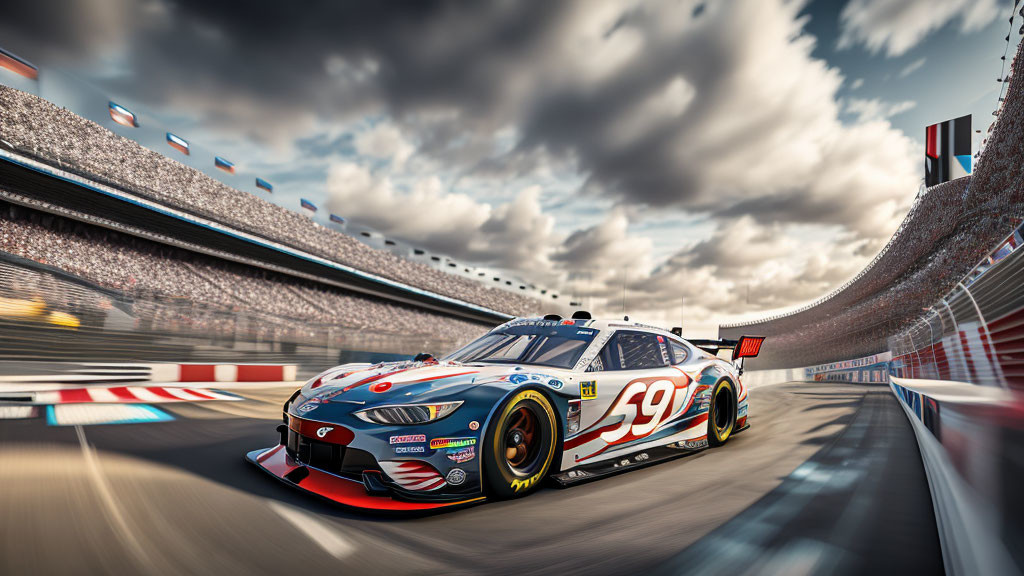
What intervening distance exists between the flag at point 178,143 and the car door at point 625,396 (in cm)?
3269

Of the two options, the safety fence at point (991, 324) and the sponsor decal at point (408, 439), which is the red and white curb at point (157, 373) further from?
the safety fence at point (991, 324)

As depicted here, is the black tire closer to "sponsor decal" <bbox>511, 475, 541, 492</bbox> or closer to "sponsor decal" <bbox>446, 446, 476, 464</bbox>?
"sponsor decal" <bbox>511, 475, 541, 492</bbox>

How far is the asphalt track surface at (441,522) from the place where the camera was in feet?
6.87

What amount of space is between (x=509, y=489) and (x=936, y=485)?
2.58 metres

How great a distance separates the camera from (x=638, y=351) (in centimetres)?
474

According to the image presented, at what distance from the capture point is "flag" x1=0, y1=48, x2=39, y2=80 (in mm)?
22734

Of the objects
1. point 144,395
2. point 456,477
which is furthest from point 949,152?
point 144,395

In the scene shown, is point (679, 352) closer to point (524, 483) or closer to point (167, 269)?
point (524, 483)

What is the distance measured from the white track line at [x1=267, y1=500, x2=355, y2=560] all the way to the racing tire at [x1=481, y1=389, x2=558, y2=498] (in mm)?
957

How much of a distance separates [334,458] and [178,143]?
1310 inches

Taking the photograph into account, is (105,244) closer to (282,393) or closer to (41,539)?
(282,393)

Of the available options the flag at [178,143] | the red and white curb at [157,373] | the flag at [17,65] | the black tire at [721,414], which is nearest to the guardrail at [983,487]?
the black tire at [721,414]

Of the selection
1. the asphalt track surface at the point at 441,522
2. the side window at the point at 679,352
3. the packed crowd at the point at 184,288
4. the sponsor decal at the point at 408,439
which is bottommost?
the asphalt track surface at the point at 441,522

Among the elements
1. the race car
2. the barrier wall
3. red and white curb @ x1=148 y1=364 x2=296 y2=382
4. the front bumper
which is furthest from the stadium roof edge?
the barrier wall
